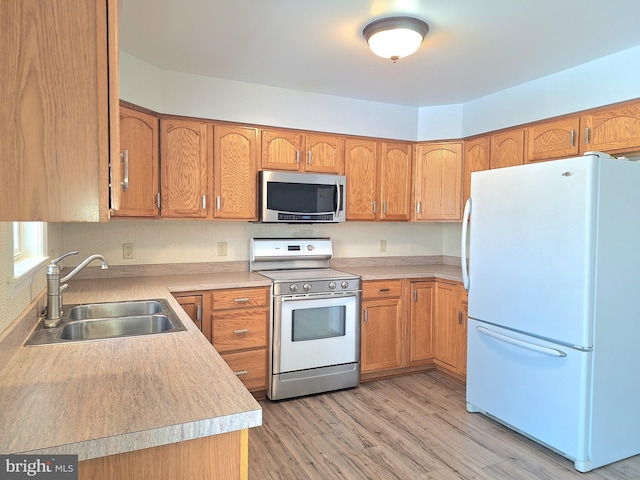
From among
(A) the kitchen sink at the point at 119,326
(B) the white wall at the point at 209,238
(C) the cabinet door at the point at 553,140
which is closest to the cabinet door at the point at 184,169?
(B) the white wall at the point at 209,238

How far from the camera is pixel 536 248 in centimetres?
248

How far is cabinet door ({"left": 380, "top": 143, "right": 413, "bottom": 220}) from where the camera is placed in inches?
150

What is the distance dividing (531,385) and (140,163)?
2.87 metres

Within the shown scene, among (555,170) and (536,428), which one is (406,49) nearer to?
(555,170)

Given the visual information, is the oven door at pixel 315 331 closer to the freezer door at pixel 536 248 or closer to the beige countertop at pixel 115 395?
the freezer door at pixel 536 248

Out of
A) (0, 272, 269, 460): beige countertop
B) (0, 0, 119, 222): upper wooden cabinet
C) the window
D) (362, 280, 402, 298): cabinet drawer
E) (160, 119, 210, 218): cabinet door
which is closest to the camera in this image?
(0, 0, 119, 222): upper wooden cabinet

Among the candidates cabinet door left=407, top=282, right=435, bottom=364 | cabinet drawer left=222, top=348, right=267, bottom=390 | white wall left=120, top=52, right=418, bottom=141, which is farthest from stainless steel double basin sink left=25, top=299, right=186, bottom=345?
cabinet door left=407, top=282, right=435, bottom=364

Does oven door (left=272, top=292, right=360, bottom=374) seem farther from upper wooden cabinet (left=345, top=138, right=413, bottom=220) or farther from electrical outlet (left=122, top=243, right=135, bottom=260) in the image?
electrical outlet (left=122, top=243, right=135, bottom=260)

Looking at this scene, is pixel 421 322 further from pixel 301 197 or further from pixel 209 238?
pixel 209 238

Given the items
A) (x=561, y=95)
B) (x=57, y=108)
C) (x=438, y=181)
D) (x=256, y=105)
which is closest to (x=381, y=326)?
(x=438, y=181)

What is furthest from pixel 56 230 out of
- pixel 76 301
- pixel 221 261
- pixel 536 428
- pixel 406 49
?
pixel 536 428

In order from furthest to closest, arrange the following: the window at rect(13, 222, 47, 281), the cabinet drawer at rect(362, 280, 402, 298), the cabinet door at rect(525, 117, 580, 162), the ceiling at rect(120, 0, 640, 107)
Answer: the cabinet drawer at rect(362, 280, 402, 298) < the cabinet door at rect(525, 117, 580, 162) < the ceiling at rect(120, 0, 640, 107) < the window at rect(13, 222, 47, 281)

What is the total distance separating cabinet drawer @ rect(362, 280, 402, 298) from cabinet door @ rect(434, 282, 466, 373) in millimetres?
398

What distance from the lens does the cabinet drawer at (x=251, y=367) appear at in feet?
9.90
